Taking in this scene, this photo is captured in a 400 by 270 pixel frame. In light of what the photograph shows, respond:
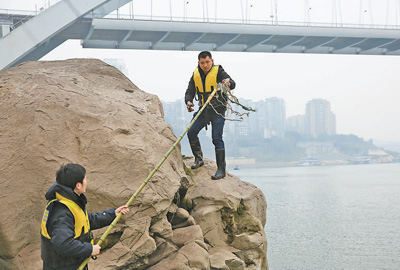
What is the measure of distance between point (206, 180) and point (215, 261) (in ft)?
2.99

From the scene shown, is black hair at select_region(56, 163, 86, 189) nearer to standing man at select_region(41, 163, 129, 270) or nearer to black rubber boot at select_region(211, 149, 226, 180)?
standing man at select_region(41, 163, 129, 270)

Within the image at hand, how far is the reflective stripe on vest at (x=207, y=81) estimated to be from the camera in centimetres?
446

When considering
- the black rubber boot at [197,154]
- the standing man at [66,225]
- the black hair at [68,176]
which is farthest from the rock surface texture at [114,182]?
the black hair at [68,176]

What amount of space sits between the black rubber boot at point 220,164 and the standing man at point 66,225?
2.40m

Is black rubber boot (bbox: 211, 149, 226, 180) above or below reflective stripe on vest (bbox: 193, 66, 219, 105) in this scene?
below

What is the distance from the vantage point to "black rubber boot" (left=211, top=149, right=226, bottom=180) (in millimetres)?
4535

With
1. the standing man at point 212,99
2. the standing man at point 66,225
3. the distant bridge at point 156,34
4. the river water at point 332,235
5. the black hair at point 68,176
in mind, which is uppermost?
the distant bridge at point 156,34

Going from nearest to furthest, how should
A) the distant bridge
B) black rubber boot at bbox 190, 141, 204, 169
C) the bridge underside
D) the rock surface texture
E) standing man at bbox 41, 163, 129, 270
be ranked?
standing man at bbox 41, 163, 129, 270 → the rock surface texture → black rubber boot at bbox 190, 141, 204, 169 → the distant bridge → the bridge underside

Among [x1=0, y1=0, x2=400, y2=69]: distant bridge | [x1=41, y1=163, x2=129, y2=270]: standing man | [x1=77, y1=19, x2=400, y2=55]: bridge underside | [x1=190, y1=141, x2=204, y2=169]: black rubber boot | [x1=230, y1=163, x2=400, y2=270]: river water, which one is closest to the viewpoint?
[x1=41, y1=163, x2=129, y2=270]: standing man

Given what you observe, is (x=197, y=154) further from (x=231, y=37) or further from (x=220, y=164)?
(x=231, y=37)

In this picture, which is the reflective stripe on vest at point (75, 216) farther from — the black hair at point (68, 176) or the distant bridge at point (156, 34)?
the distant bridge at point (156, 34)

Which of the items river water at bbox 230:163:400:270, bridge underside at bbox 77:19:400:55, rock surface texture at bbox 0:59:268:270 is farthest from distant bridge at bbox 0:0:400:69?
rock surface texture at bbox 0:59:268:270

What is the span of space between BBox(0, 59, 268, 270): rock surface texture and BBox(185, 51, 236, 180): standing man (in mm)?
325

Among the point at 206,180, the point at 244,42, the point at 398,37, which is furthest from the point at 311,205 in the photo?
the point at 206,180
